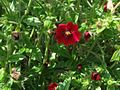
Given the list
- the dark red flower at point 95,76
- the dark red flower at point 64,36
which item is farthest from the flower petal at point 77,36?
the dark red flower at point 95,76

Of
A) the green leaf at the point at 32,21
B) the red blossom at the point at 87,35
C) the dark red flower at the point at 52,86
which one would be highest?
the green leaf at the point at 32,21

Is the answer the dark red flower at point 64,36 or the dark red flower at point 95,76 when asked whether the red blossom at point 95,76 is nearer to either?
the dark red flower at point 95,76

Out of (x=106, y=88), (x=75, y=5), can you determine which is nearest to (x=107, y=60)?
(x=106, y=88)

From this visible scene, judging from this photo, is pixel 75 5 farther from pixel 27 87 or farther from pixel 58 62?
pixel 27 87

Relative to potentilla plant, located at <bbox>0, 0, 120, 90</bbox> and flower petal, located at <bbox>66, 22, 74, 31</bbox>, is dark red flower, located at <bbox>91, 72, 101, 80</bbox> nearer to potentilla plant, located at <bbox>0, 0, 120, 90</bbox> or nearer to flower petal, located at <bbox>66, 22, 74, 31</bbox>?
potentilla plant, located at <bbox>0, 0, 120, 90</bbox>

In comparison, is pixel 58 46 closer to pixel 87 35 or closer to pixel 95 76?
pixel 87 35

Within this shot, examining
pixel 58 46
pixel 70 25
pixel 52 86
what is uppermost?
pixel 70 25

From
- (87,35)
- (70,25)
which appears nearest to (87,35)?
(87,35)

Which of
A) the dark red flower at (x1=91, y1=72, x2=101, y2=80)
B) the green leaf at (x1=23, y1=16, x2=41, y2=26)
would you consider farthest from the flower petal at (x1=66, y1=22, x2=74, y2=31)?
the dark red flower at (x1=91, y1=72, x2=101, y2=80)

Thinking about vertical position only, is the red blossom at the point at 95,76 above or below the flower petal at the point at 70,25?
below
